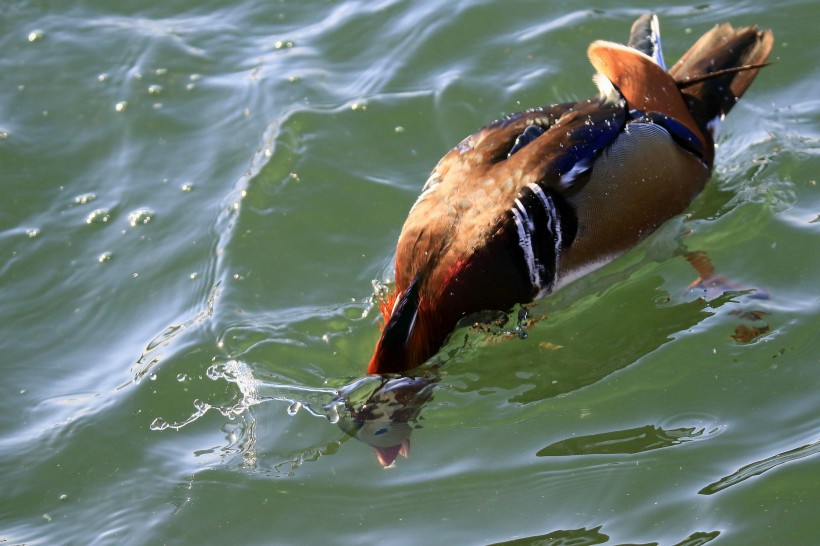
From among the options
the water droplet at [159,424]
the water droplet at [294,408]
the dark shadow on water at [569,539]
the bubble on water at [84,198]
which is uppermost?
the bubble on water at [84,198]

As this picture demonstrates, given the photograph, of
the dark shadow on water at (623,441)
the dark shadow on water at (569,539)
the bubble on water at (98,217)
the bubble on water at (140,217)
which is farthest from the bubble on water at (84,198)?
the dark shadow on water at (569,539)

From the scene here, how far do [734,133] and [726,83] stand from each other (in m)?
0.56

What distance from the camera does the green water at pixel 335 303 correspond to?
434 centimetres

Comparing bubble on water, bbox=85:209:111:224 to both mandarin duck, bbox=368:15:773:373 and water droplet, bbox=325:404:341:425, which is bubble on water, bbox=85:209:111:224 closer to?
mandarin duck, bbox=368:15:773:373

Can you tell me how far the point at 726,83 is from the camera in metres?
5.75

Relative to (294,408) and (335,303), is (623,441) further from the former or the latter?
(335,303)

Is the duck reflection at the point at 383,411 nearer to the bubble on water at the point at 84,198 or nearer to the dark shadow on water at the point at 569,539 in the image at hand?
the dark shadow on water at the point at 569,539

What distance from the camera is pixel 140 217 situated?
20.1ft

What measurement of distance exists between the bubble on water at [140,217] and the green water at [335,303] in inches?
0.7

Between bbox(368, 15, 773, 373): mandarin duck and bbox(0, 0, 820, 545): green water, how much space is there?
0.83ft

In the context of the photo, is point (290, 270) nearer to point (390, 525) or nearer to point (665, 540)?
point (390, 525)

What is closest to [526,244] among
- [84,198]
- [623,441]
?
[623,441]

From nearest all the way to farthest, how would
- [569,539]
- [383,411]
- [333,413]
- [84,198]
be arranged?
1. [569,539]
2. [383,411]
3. [333,413]
4. [84,198]

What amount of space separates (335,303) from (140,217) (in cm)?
145
